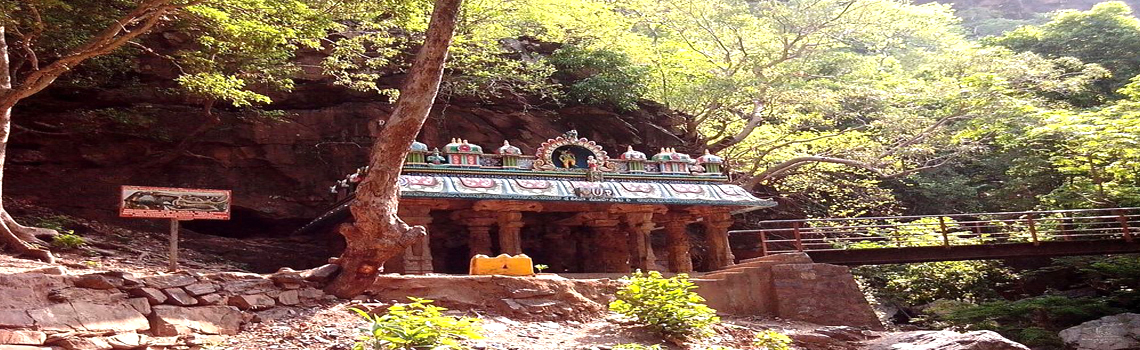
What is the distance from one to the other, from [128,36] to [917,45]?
1373 inches

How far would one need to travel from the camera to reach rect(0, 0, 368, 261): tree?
10430 millimetres

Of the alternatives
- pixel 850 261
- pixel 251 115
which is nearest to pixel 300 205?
pixel 251 115

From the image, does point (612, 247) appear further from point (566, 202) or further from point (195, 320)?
point (195, 320)

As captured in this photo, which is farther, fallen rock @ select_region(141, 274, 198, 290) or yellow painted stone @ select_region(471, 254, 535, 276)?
yellow painted stone @ select_region(471, 254, 535, 276)

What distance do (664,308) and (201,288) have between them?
4822 millimetres

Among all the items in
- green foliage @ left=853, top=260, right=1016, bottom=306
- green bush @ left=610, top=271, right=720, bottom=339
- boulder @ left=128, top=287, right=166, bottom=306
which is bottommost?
green foliage @ left=853, top=260, right=1016, bottom=306

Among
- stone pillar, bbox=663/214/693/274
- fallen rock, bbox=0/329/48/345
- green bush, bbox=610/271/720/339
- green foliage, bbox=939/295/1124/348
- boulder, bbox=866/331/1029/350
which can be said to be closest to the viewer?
fallen rock, bbox=0/329/48/345

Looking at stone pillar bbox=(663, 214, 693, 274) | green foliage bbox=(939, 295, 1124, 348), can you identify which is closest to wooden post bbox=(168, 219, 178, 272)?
stone pillar bbox=(663, 214, 693, 274)

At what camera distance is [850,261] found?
17172 mm

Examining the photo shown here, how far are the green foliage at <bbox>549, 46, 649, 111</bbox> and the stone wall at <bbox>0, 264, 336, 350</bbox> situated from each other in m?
13.6

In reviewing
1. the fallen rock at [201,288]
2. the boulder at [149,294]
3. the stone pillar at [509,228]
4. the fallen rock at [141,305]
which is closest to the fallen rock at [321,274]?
the fallen rock at [201,288]

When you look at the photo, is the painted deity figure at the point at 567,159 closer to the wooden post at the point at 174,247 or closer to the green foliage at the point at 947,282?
the wooden post at the point at 174,247

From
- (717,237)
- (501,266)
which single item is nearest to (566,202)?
(717,237)

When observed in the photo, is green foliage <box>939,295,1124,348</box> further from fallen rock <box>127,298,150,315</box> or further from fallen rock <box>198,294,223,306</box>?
fallen rock <box>127,298,150,315</box>
